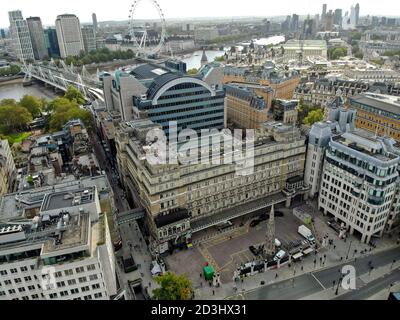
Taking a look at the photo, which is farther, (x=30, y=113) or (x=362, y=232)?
(x=30, y=113)

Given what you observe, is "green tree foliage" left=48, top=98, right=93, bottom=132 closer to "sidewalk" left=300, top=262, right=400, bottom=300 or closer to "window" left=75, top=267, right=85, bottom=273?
"window" left=75, top=267, right=85, bottom=273

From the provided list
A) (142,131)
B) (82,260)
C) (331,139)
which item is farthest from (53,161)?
(331,139)

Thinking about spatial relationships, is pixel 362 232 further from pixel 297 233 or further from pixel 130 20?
pixel 130 20

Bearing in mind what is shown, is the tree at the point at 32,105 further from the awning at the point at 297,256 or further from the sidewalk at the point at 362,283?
the sidewalk at the point at 362,283

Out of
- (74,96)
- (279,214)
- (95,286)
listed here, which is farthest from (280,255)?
(74,96)

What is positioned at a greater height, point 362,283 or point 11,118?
point 11,118

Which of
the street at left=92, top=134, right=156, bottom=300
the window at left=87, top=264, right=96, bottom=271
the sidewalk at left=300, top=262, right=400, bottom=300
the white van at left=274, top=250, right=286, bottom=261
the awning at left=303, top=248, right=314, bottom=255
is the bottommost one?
the sidewalk at left=300, top=262, right=400, bottom=300

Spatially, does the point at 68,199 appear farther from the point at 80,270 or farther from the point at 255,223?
the point at 255,223

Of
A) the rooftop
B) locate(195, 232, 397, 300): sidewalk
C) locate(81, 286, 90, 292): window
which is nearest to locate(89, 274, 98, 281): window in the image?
locate(81, 286, 90, 292): window

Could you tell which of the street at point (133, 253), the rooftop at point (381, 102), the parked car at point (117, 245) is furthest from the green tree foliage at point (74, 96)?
the rooftop at point (381, 102)
